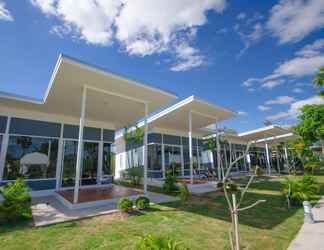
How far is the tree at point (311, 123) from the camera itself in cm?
1382

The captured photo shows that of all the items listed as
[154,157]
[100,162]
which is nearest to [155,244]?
[100,162]

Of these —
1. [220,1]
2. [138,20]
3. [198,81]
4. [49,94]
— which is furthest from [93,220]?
[198,81]

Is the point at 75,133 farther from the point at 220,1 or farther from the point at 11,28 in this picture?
the point at 220,1

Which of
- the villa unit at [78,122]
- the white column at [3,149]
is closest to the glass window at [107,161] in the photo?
the villa unit at [78,122]

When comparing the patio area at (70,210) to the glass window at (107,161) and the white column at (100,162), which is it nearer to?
the white column at (100,162)

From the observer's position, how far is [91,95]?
7.62 meters

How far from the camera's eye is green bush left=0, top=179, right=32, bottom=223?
457 centimetres

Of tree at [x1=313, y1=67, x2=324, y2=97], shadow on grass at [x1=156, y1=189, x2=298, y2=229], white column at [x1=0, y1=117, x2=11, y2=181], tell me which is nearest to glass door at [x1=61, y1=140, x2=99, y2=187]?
white column at [x1=0, y1=117, x2=11, y2=181]

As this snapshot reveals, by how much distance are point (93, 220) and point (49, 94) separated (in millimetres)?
5356

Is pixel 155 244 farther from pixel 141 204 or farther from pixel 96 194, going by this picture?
pixel 96 194

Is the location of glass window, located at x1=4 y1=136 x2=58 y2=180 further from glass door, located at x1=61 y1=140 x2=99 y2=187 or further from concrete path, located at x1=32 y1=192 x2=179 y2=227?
concrete path, located at x1=32 y1=192 x2=179 y2=227

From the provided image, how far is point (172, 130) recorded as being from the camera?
1502cm

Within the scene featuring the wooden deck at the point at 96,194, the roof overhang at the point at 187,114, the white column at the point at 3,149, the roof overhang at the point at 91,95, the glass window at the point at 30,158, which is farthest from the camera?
the roof overhang at the point at 187,114

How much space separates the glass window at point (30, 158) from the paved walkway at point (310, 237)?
394 inches
